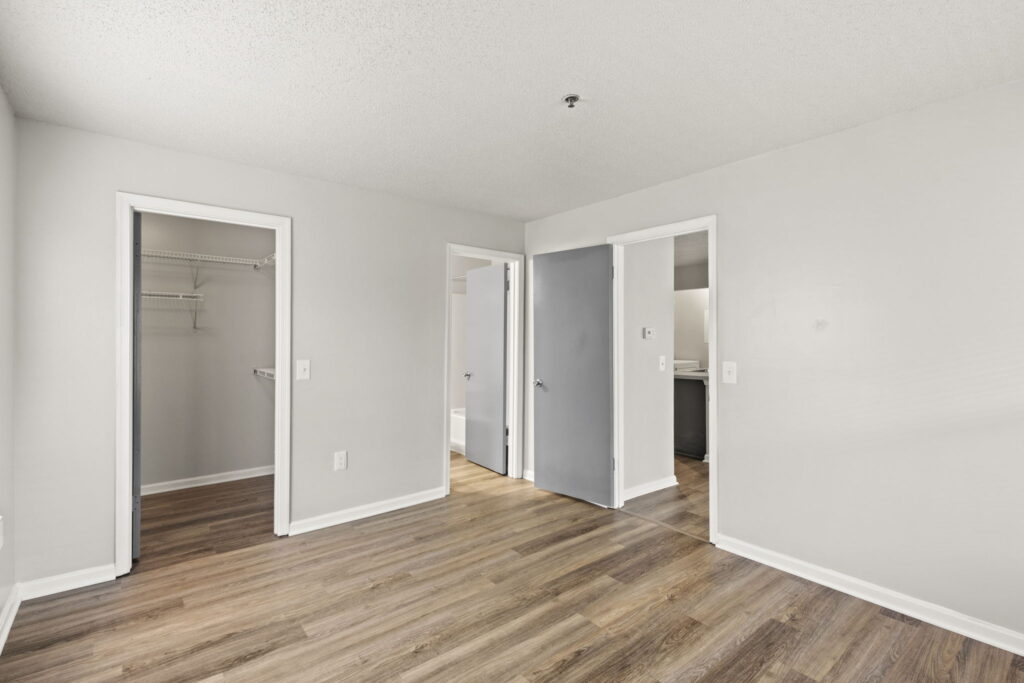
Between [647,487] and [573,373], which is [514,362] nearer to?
[573,373]

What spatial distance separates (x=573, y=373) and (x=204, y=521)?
2.92 meters

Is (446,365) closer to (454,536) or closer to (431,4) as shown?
(454,536)

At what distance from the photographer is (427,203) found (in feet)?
13.1

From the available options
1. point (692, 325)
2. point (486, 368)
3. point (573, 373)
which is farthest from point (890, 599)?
point (692, 325)

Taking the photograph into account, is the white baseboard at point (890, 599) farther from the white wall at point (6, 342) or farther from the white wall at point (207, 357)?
the white wall at point (207, 357)

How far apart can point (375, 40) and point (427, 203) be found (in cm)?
214

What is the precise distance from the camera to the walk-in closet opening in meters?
4.70

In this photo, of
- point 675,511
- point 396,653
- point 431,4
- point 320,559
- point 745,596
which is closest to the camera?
point 431,4

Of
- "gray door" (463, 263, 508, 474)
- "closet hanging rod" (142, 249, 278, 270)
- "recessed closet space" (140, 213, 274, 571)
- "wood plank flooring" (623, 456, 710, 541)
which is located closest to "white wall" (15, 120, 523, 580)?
"gray door" (463, 263, 508, 474)

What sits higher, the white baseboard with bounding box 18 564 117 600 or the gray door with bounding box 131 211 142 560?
the gray door with bounding box 131 211 142 560

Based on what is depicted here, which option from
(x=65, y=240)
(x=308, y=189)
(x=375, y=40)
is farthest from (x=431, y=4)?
(x=65, y=240)

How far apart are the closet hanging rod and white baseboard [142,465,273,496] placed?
1.88m

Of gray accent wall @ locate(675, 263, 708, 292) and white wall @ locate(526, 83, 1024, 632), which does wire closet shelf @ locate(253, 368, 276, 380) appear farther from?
gray accent wall @ locate(675, 263, 708, 292)

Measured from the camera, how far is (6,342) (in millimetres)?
2355
